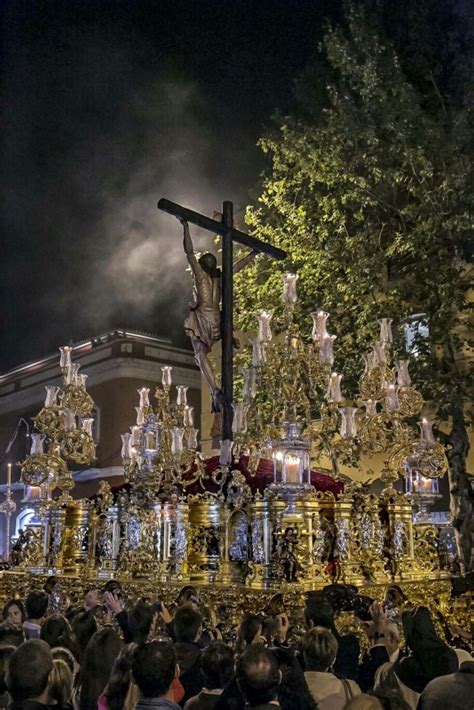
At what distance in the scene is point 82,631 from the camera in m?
4.85

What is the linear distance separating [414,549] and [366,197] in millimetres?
8608

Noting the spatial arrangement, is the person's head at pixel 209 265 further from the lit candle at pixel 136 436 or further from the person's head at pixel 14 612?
the person's head at pixel 14 612

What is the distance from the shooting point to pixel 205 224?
11.1 m

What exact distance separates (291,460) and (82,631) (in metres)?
3.68

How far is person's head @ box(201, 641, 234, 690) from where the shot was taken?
359 cm

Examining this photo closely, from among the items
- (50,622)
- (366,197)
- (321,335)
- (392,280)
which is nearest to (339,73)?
(366,197)

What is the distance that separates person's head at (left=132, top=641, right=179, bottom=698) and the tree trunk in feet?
37.0

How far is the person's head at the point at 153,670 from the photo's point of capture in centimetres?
309

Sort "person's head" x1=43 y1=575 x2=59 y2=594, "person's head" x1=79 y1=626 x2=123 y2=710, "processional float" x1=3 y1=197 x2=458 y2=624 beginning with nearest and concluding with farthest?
"person's head" x1=79 y1=626 x2=123 y2=710 < "processional float" x1=3 y1=197 x2=458 y2=624 < "person's head" x1=43 y1=575 x2=59 y2=594

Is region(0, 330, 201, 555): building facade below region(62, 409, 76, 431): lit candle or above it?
above

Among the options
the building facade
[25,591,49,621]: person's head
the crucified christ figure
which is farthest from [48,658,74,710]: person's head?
the building facade

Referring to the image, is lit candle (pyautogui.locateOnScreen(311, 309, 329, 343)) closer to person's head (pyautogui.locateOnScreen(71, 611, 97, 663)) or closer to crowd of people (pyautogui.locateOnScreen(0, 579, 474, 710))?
crowd of people (pyautogui.locateOnScreen(0, 579, 474, 710))

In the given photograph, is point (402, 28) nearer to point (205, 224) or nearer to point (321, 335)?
point (205, 224)

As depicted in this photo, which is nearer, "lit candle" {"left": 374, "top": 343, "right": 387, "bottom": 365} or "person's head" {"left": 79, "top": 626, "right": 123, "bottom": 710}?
"person's head" {"left": 79, "top": 626, "right": 123, "bottom": 710}
